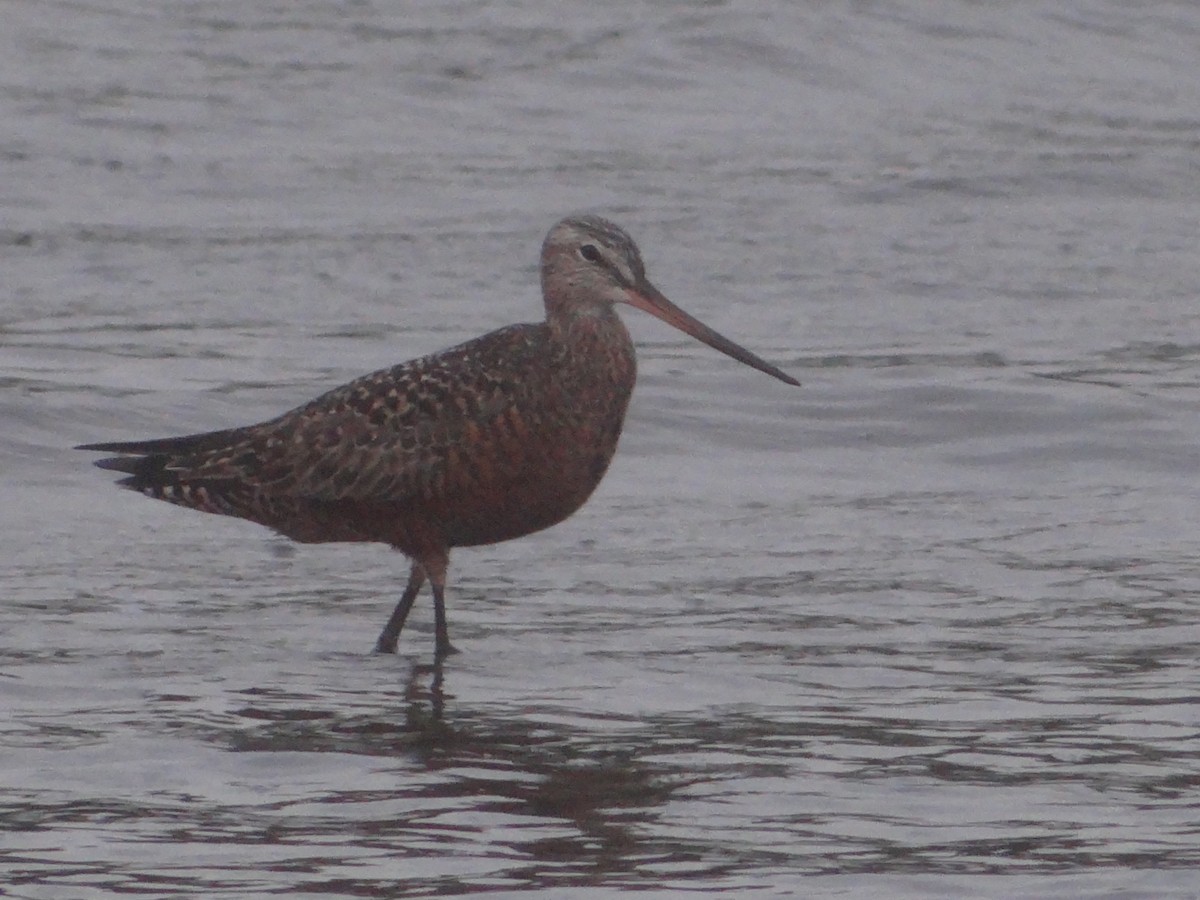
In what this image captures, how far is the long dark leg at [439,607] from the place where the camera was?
727cm

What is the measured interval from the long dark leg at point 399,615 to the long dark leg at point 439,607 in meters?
0.06

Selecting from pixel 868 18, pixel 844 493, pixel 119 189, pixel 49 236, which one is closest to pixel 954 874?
pixel 844 493

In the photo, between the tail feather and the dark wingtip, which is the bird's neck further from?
the dark wingtip

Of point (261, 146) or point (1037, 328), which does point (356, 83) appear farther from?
point (1037, 328)

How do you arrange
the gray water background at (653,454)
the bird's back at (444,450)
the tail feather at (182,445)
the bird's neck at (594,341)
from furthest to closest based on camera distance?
the tail feather at (182,445)
the bird's neck at (594,341)
the bird's back at (444,450)
the gray water background at (653,454)

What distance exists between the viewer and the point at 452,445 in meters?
7.23

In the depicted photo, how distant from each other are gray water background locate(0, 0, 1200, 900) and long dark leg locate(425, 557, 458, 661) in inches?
5.3

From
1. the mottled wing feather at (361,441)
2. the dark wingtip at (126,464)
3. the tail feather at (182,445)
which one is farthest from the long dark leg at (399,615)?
the dark wingtip at (126,464)

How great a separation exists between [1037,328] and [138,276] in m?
4.34

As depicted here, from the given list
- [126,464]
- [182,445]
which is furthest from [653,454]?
[126,464]

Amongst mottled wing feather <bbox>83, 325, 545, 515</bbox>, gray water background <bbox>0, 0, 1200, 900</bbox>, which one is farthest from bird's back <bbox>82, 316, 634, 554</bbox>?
gray water background <bbox>0, 0, 1200, 900</bbox>

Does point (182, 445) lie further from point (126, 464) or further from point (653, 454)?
point (653, 454)

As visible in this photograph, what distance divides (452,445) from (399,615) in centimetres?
53

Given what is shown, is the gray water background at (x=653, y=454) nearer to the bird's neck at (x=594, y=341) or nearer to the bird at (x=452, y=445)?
the bird at (x=452, y=445)
